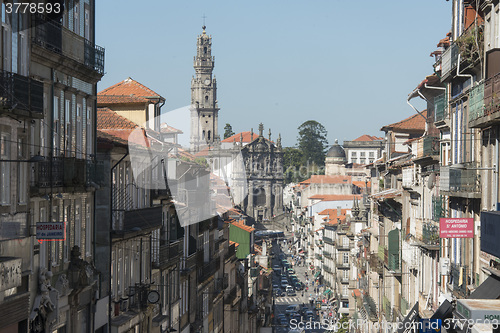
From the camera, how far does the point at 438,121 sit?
1134 inches

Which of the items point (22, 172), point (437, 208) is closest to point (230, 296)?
point (437, 208)

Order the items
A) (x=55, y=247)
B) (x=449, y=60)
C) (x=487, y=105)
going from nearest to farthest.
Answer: (x=55, y=247) < (x=487, y=105) < (x=449, y=60)

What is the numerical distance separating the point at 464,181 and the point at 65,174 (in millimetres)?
10433

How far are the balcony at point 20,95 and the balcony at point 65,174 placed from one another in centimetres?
162

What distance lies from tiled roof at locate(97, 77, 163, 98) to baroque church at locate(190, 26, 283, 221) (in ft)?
441

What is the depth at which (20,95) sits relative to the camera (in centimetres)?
1523

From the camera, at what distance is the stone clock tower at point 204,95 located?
7082 inches

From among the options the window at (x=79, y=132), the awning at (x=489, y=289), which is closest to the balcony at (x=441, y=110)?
the awning at (x=489, y=289)

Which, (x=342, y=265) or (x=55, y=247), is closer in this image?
(x=55, y=247)

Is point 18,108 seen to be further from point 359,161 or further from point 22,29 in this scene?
point 359,161

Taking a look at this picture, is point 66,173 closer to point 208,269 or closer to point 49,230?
point 49,230

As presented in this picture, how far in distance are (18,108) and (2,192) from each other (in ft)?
5.21

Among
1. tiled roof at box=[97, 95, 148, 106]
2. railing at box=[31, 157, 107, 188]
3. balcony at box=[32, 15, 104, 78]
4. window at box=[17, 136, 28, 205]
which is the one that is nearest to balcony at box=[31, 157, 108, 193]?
railing at box=[31, 157, 107, 188]

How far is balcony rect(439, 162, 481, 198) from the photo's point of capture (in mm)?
22281
